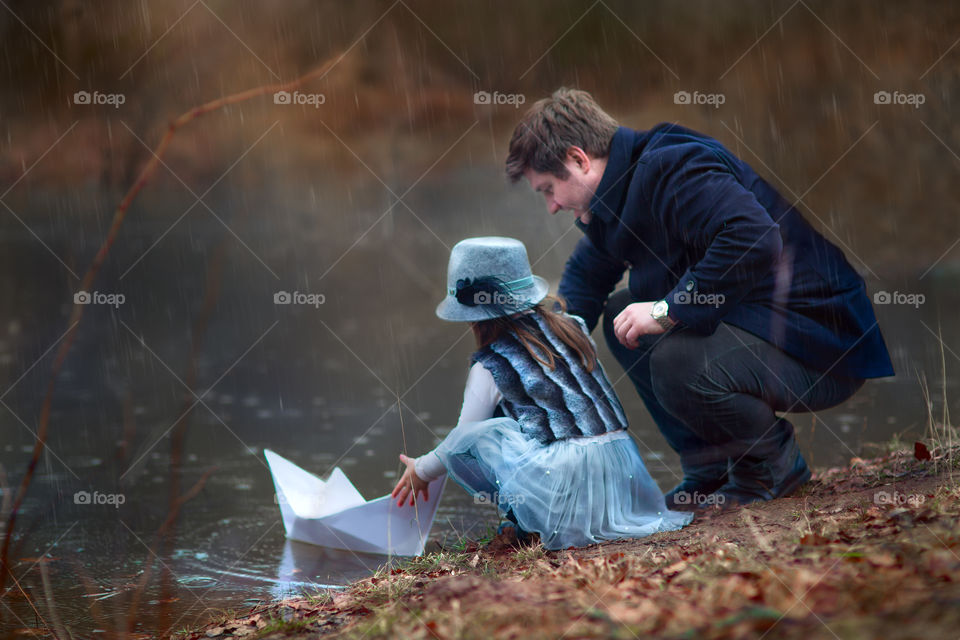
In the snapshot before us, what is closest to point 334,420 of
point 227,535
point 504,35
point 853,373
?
point 227,535

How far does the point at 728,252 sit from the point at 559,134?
2.47 feet

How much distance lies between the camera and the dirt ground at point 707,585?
147cm

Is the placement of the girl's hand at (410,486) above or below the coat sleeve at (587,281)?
below

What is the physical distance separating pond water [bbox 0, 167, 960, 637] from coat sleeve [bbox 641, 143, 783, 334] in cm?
123

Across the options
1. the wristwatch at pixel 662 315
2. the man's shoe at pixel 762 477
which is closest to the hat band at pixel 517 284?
the wristwatch at pixel 662 315

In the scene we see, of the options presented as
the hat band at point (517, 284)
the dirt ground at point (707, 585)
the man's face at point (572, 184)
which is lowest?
the dirt ground at point (707, 585)

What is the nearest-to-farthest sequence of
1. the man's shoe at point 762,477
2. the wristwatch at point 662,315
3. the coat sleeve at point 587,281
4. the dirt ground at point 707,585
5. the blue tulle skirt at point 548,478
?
the dirt ground at point 707,585
the blue tulle skirt at point 548,478
the wristwatch at point 662,315
the man's shoe at point 762,477
the coat sleeve at point 587,281

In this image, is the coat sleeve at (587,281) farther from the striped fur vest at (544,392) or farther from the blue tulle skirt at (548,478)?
the blue tulle skirt at (548,478)

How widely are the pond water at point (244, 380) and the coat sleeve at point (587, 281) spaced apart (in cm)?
94

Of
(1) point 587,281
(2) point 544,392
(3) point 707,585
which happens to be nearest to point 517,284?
(2) point 544,392

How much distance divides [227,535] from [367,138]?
10.7m

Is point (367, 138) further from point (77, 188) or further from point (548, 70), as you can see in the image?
point (77, 188)

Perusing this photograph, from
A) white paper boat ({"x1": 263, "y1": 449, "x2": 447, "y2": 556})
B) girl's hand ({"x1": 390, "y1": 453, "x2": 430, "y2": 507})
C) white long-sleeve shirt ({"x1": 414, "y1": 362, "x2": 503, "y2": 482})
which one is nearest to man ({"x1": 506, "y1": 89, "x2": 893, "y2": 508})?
white long-sleeve shirt ({"x1": 414, "y1": 362, "x2": 503, "y2": 482})

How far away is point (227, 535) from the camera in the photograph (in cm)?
335
